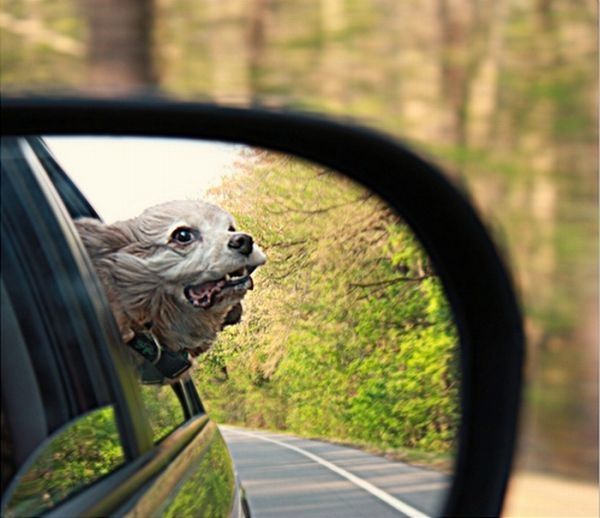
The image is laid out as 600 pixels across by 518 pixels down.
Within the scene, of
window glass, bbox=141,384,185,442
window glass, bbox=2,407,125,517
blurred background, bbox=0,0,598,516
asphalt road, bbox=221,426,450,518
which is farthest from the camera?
blurred background, bbox=0,0,598,516

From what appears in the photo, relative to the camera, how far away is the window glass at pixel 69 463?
51.0 inches

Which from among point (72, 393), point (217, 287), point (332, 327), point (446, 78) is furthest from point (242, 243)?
point (446, 78)

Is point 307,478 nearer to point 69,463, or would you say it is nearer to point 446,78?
point 69,463

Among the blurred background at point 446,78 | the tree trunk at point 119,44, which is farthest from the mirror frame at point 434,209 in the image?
the tree trunk at point 119,44

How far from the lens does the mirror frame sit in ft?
5.01

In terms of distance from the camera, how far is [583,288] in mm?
4840

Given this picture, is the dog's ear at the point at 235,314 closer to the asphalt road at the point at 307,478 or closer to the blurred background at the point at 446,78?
the asphalt road at the point at 307,478

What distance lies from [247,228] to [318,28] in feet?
A: 12.4

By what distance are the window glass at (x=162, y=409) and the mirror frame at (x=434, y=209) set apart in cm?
43

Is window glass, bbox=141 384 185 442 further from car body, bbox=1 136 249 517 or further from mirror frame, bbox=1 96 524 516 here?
mirror frame, bbox=1 96 524 516

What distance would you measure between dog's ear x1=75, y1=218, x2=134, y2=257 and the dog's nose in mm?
172

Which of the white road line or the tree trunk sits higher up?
the tree trunk

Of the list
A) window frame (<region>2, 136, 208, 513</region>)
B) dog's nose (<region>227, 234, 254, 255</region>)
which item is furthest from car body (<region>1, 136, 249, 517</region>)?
dog's nose (<region>227, 234, 254, 255</region>)

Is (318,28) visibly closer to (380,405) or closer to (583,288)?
(583,288)
